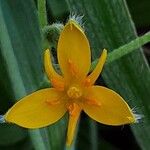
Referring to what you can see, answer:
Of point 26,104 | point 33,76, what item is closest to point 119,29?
point 33,76

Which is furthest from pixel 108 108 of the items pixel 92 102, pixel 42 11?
pixel 42 11

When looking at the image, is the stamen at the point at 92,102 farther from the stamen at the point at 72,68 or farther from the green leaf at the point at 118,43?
the green leaf at the point at 118,43

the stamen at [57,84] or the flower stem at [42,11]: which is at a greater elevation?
the flower stem at [42,11]

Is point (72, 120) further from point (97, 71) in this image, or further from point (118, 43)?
point (118, 43)

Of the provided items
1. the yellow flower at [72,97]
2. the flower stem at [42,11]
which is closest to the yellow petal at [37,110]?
the yellow flower at [72,97]

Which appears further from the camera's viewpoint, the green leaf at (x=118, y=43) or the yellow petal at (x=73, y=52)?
the green leaf at (x=118, y=43)

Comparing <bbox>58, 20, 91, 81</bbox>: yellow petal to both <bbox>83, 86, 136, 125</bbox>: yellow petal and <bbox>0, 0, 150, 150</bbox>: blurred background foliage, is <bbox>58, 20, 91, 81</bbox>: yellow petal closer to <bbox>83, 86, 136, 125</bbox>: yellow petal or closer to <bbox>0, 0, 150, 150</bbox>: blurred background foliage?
<bbox>83, 86, 136, 125</bbox>: yellow petal

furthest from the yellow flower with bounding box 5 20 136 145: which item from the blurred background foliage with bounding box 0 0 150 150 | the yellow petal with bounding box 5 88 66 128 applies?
the blurred background foliage with bounding box 0 0 150 150
